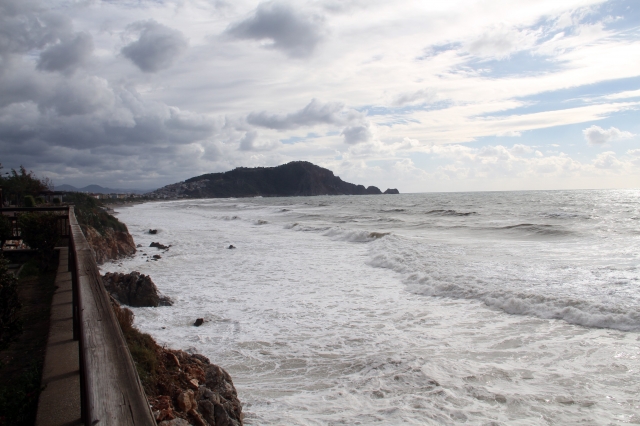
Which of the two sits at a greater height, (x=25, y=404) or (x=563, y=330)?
(x=25, y=404)

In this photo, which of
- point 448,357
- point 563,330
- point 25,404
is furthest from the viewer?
point 563,330

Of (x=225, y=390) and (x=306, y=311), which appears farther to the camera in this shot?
(x=306, y=311)

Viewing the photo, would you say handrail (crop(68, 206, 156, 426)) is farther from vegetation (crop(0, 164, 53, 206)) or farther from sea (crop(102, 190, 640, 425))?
vegetation (crop(0, 164, 53, 206))

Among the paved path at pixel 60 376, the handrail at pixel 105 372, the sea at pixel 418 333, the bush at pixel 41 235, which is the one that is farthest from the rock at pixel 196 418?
the bush at pixel 41 235

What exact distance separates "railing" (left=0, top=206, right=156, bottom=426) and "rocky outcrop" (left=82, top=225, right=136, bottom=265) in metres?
13.3

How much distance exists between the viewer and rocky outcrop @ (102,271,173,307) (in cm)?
986

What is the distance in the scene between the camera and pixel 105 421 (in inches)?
63.2

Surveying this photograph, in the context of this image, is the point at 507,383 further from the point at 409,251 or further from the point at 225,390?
the point at 409,251

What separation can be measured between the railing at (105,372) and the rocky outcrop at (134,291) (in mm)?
7558

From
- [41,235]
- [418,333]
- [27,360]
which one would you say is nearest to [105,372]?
[27,360]

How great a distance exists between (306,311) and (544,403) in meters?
5.33

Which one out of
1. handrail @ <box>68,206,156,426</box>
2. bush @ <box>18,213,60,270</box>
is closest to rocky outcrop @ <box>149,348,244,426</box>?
handrail @ <box>68,206,156,426</box>

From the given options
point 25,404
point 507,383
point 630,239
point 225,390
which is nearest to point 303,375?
point 225,390

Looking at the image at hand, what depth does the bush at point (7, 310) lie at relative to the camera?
3725 mm
